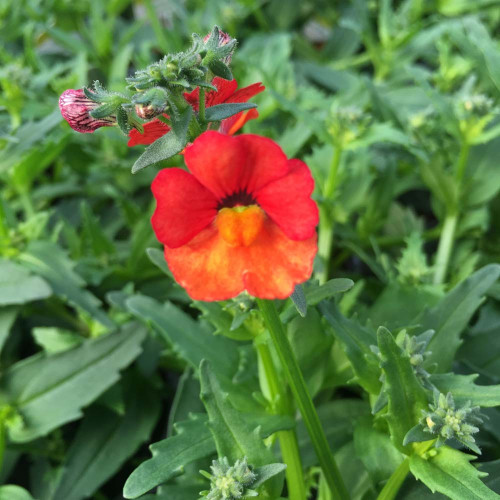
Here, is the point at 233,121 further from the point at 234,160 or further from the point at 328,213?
the point at 328,213

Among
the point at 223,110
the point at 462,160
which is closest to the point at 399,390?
the point at 223,110

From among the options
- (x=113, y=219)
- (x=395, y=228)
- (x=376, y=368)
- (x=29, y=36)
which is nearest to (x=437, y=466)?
(x=376, y=368)

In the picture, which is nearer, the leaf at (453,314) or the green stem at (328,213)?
the leaf at (453,314)

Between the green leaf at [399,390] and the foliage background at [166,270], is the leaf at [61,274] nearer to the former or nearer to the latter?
the foliage background at [166,270]

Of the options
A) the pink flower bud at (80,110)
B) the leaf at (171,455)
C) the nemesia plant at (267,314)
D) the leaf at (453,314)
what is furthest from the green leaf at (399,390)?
the pink flower bud at (80,110)

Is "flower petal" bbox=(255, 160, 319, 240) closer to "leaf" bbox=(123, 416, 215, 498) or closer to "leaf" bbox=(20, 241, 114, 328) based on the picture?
"leaf" bbox=(123, 416, 215, 498)

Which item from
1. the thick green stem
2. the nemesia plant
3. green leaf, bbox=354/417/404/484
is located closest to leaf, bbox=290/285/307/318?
the nemesia plant
